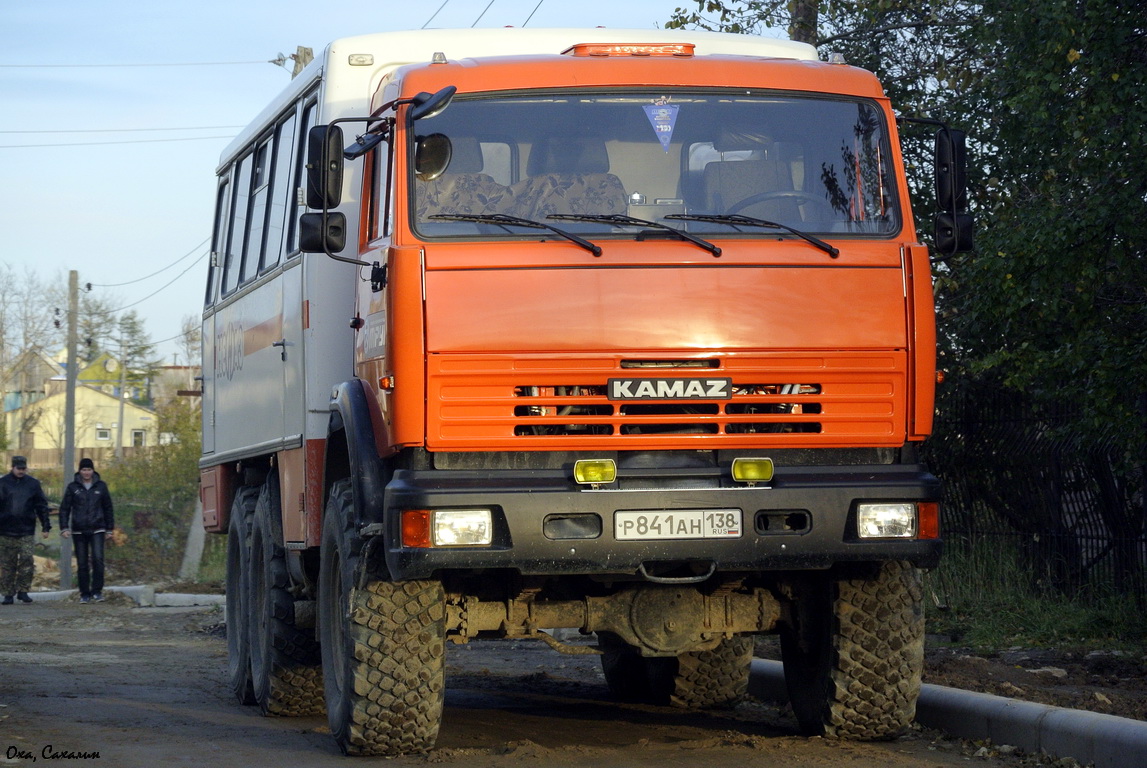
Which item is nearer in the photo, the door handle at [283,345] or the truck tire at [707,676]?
the door handle at [283,345]

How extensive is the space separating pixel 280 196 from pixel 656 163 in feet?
9.96

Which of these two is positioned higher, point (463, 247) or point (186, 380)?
point (186, 380)

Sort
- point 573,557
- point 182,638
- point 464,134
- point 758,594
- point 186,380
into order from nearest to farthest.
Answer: point 573,557 < point 464,134 < point 758,594 < point 182,638 < point 186,380

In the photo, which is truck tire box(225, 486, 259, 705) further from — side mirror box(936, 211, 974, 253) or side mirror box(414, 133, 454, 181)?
side mirror box(936, 211, 974, 253)

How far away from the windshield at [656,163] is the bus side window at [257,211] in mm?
3110

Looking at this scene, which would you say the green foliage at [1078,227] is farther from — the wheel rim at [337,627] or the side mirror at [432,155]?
the wheel rim at [337,627]

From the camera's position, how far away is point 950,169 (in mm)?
6910

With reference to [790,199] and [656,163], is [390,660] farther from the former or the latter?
[790,199]

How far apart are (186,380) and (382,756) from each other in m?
90.5

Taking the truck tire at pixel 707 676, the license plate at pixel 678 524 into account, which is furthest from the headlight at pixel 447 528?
the truck tire at pixel 707 676

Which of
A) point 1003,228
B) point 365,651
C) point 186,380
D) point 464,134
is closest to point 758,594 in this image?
point 365,651

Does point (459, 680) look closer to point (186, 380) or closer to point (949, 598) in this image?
point (949, 598)

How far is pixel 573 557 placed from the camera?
611cm

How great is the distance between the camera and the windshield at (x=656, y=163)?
6527 millimetres
